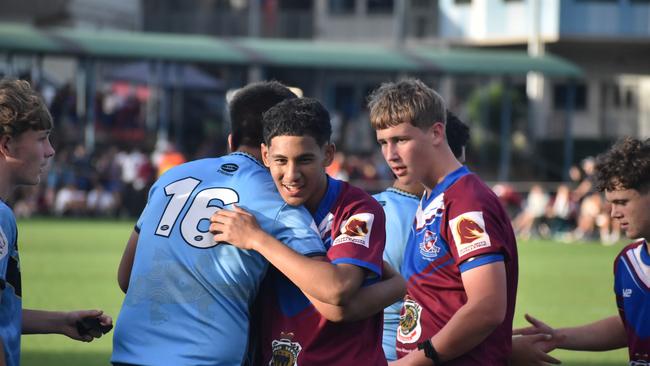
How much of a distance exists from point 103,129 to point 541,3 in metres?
23.0

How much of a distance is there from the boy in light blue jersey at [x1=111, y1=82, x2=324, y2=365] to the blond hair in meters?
0.58

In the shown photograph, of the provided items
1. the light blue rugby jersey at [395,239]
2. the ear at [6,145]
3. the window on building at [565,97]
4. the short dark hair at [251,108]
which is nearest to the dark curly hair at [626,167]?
the light blue rugby jersey at [395,239]

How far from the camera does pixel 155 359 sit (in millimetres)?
4465

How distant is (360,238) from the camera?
447 cm

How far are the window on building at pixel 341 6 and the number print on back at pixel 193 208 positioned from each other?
55.3 m

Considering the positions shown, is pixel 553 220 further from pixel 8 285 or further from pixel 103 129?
pixel 8 285

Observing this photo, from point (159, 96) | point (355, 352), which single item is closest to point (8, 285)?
point (355, 352)

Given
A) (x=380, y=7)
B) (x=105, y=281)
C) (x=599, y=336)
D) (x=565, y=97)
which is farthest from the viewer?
(x=380, y=7)

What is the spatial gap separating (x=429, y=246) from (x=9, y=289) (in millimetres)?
1701

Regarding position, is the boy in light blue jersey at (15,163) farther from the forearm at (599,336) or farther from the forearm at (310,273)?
the forearm at (599,336)

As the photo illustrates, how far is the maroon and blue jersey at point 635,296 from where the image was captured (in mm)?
5211

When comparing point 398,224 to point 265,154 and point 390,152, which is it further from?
point 265,154

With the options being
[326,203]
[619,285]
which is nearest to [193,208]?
[326,203]

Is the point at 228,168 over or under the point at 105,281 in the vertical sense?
over
